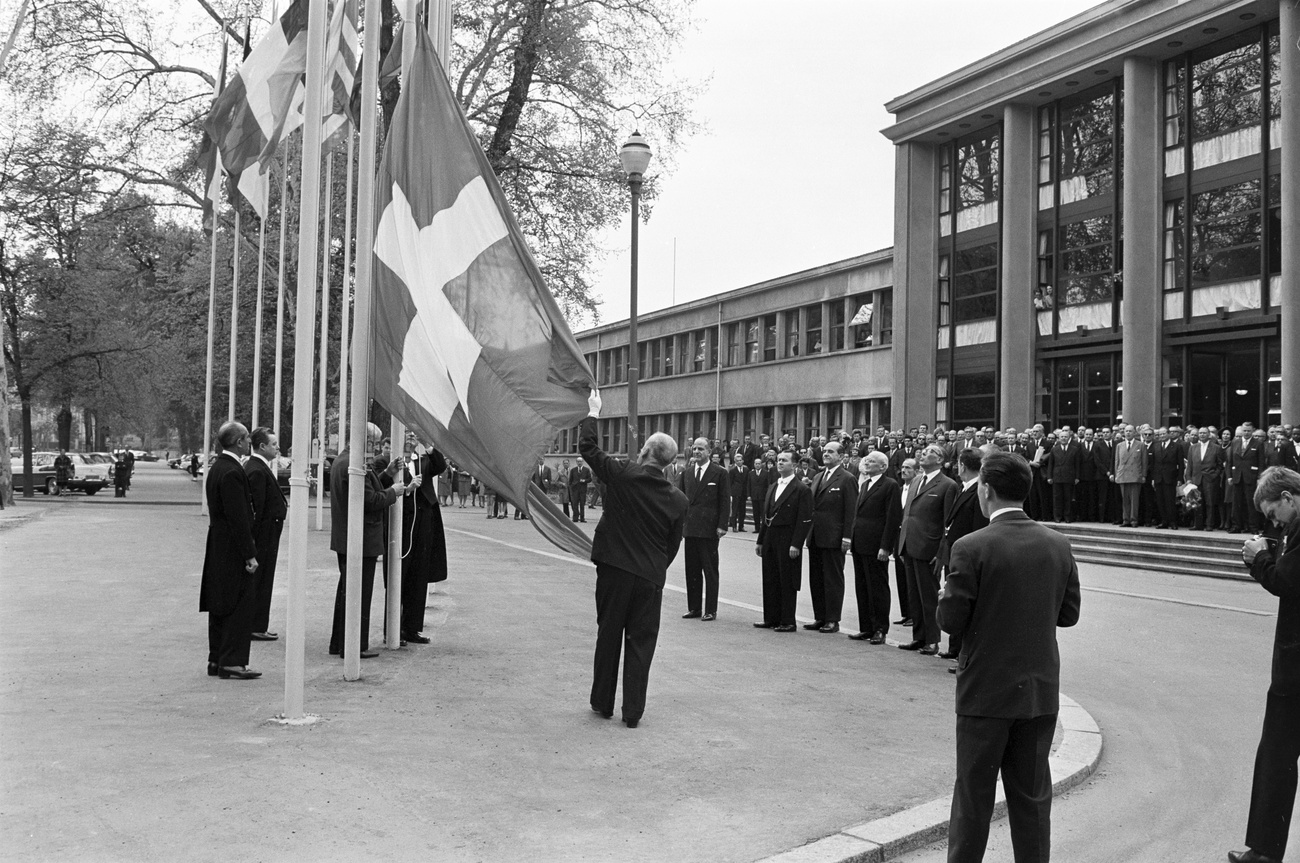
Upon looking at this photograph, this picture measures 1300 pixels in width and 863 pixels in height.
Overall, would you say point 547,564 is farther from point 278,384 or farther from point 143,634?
point 143,634

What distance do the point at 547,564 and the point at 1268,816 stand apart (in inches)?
635

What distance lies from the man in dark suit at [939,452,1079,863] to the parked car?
48.5 metres

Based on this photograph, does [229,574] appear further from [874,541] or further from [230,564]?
[874,541]

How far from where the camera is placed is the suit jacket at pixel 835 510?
12.8 metres

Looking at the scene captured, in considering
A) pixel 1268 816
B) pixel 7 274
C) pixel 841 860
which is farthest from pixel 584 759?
pixel 7 274

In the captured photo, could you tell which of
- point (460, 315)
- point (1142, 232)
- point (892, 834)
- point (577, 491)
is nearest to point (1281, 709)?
point (892, 834)

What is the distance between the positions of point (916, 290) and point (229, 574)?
110 ft

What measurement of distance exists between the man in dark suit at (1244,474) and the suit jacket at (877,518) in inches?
485

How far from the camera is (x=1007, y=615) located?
191 inches

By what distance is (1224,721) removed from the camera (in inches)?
345

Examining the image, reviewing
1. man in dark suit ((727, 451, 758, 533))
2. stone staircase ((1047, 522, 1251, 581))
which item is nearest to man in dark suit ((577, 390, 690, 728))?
stone staircase ((1047, 522, 1251, 581))

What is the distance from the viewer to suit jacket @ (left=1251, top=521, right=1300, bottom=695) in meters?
5.32

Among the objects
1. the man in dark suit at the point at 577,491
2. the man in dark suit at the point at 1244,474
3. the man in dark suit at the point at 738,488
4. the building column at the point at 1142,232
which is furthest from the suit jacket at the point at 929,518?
the man in dark suit at the point at 577,491

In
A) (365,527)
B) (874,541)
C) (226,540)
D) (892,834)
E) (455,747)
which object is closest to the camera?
(892,834)
